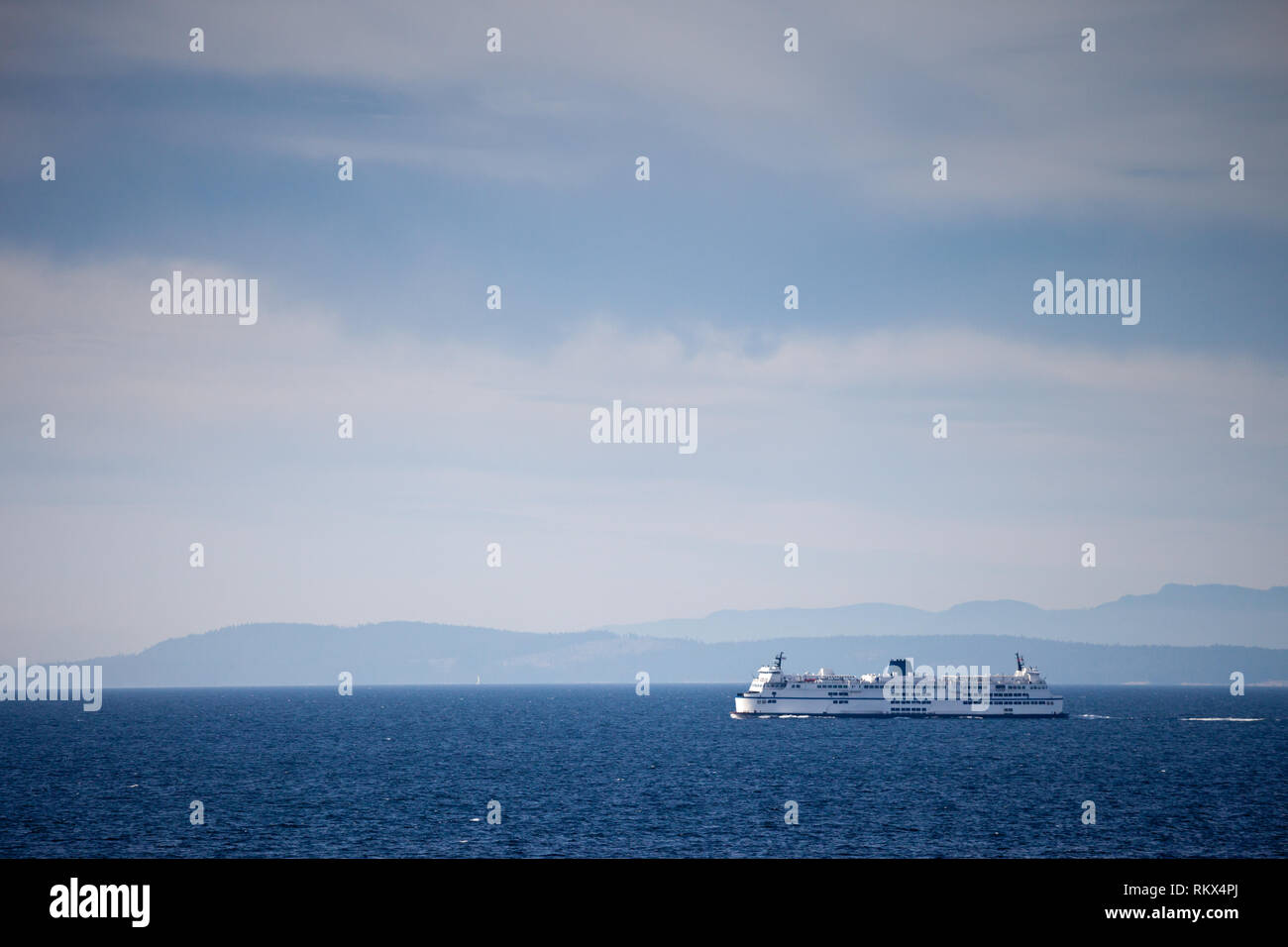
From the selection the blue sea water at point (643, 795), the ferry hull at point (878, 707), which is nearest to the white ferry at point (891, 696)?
the ferry hull at point (878, 707)

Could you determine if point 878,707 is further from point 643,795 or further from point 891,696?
point 643,795

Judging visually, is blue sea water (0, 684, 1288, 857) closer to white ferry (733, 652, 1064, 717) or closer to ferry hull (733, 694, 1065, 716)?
ferry hull (733, 694, 1065, 716)

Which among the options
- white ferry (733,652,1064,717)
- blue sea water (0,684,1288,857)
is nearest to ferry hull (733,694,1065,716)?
white ferry (733,652,1064,717)

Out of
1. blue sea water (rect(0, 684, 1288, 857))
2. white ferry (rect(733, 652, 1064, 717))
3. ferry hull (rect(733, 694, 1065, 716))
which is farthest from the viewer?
white ferry (rect(733, 652, 1064, 717))

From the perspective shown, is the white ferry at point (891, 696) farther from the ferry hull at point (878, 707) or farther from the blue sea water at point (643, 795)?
the blue sea water at point (643, 795)

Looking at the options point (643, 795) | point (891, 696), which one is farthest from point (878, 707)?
point (643, 795)
